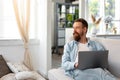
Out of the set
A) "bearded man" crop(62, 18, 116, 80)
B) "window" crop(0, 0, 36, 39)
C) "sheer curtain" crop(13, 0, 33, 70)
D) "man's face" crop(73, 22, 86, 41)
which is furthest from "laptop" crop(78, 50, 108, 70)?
"window" crop(0, 0, 36, 39)

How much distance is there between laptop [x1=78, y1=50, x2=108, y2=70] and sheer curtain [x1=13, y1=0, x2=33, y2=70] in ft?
7.91

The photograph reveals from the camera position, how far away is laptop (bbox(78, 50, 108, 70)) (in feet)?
8.08

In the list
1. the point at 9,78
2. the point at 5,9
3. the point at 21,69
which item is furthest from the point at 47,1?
the point at 9,78

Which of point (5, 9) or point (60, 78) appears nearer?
point (60, 78)

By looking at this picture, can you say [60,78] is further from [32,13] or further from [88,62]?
[32,13]

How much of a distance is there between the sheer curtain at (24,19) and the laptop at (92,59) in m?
2.41

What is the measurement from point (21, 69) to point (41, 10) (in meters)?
1.43

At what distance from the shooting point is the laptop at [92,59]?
8.08ft

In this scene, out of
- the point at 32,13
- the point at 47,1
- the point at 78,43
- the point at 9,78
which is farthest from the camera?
the point at 32,13

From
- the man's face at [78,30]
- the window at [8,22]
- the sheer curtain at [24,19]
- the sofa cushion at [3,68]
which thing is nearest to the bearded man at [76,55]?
the man's face at [78,30]

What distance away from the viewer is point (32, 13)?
16.2ft

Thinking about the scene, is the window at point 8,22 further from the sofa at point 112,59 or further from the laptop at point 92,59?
the laptop at point 92,59

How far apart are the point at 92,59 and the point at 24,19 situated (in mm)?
2545

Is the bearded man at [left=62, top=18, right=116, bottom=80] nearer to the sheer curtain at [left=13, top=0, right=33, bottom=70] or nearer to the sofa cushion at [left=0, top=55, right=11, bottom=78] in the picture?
the sofa cushion at [left=0, top=55, right=11, bottom=78]
